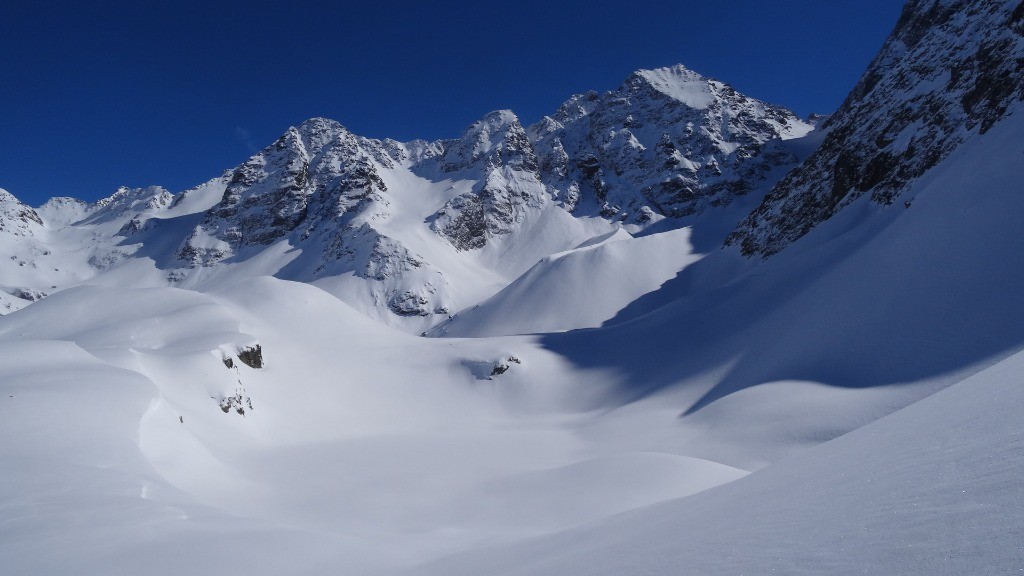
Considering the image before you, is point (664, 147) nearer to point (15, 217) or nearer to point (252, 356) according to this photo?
point (252, 356)

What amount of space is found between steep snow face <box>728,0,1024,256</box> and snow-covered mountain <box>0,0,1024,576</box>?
42 centimetres

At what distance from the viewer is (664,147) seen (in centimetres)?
12825

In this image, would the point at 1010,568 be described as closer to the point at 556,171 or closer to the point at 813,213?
the point at 813,213

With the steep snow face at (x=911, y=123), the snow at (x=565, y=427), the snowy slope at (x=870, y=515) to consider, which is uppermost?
A: the steep snow face at (x=911, y=123)

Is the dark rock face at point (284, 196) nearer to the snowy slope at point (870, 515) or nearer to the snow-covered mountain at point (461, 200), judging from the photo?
the snow-covered mountain at point (461, 200)

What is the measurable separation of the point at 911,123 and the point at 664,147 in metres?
77.3

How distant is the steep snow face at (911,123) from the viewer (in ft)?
143

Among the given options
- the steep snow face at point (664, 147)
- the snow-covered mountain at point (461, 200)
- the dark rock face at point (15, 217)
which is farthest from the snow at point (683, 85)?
the dark rock face at point (15, 217)

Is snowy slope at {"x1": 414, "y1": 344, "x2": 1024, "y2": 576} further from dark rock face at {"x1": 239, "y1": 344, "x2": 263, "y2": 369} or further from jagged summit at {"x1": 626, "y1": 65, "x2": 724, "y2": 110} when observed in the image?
jagged summit at {"x1": 626, "y1": 65, "x2": 724, "y2": 110}

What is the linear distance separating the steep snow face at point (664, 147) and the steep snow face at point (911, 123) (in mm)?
51289

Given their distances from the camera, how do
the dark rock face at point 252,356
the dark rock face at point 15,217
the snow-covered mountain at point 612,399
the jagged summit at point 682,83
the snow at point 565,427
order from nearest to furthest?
the snow at point 565,427
the snow-covered mountain at point 612,399
the dark rock face at point 252,356
the dark rock face at point 15,217
the jagged summit at point 682,83

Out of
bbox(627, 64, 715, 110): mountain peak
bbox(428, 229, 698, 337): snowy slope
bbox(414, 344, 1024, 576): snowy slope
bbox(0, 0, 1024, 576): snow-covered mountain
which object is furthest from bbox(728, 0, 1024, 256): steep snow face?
bbox(627, 64, 715, 110): mountain peak

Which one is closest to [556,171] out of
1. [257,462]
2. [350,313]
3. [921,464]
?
[350,313]

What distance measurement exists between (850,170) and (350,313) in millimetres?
54379
